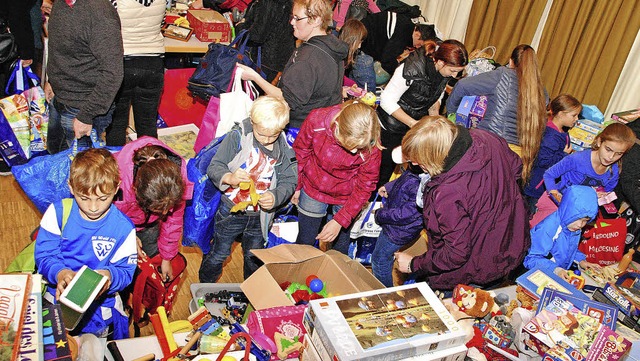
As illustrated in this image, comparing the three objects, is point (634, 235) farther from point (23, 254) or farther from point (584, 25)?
point (23, 254)

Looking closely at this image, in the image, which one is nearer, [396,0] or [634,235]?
[634,235]

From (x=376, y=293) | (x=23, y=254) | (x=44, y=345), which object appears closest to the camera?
(x=44, y=345)

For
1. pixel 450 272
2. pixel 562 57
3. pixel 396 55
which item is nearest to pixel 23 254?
pixel 450 272

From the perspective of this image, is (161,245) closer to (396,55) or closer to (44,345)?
(44,345)

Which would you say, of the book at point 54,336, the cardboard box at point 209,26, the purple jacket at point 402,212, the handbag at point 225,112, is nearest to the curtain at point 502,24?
the cardboard box at point 209,26

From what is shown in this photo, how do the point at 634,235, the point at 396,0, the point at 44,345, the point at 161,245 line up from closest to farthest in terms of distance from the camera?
the point at 44,345, the point at 161,245, the point at 634,235, the point at 396,0

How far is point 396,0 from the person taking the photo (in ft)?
21.8

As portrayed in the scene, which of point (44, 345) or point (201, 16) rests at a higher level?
point (201, 16)

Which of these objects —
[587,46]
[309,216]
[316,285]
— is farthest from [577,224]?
[587,46]

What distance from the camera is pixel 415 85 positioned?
3.74 meters

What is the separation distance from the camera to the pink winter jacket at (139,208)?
253cm

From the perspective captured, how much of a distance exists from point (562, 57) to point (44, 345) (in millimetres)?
5462

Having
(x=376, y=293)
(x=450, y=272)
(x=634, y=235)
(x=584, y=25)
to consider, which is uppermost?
(x=584, y=25)

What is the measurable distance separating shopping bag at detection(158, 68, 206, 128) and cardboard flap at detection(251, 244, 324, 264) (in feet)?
7.86
